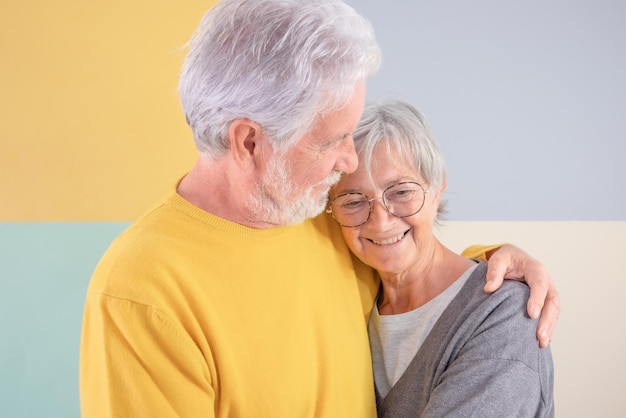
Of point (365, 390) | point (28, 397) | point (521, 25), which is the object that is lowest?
point (28, 397)

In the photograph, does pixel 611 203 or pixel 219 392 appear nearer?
pixel 219 392

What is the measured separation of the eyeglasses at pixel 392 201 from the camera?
1.52 meters

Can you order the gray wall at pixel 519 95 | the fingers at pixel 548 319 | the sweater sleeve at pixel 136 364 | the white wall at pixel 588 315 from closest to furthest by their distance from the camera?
the sweater sleeve at pixel 136 364 → the fingers at pixel 548 319 → the gray wall at pixel 519 95 → the white wall at pixel 588 315

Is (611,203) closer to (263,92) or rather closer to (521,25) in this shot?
(521,25)

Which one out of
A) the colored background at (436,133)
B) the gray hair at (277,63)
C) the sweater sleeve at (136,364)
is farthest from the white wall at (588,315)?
the sweater sleeve at (136,364)

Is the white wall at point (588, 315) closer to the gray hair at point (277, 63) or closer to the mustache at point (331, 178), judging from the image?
the mustache at point (331, 178)

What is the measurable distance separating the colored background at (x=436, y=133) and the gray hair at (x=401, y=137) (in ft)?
4.58

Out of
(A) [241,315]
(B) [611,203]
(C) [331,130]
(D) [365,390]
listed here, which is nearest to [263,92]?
(C) [331,130]

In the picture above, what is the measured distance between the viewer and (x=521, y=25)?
3002 mm

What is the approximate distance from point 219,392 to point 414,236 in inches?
20.2

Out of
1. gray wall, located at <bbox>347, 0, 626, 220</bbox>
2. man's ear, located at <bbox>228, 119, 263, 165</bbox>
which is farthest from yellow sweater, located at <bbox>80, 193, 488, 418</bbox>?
gray wall, located at <bbox>347, 0, 626, 220</bbox>

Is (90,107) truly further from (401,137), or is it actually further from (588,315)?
(588,315)

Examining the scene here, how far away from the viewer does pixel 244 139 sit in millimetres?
1327

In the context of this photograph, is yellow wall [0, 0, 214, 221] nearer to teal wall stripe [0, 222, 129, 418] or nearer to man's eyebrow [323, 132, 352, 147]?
teal wall stripe [0, 222, 129, 418]
